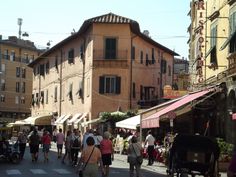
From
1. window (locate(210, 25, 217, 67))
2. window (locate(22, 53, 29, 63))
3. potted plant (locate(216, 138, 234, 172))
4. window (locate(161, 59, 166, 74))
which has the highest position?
window (locate(22, 53, 29, 63))

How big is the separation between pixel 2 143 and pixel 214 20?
12247mm

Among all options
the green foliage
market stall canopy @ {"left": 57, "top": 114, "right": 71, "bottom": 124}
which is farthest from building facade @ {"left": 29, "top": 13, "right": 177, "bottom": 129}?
the green foliage

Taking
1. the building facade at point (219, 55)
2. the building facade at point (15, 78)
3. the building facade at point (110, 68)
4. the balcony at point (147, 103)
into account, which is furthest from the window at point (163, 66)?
the building facade at point (15, 78)

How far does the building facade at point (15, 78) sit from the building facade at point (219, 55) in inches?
2620

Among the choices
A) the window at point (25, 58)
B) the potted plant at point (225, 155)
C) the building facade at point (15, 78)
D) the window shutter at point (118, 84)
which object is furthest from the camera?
the window at point (25, 58)

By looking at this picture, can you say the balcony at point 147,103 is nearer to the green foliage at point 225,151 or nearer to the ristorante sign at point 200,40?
the ristorante sign at point 200,40

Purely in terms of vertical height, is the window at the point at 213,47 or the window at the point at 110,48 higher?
the window at the point at 110,48

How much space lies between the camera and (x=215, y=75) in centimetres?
2909

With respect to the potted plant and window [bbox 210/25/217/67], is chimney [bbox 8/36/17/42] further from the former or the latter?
the potted plant

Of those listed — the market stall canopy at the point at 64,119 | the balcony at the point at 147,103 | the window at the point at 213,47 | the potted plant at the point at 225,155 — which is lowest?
the potted plant at the point at 225,155

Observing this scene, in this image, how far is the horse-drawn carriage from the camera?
682 inches

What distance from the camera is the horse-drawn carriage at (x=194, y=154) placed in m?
17.3

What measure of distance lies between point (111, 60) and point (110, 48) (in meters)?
1.11

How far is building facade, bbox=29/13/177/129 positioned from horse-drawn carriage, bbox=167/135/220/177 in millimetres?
31094
